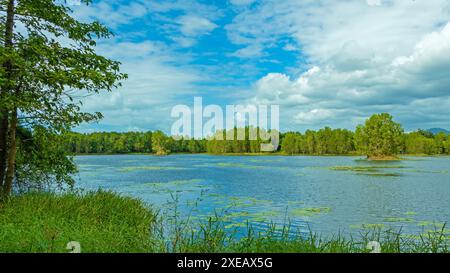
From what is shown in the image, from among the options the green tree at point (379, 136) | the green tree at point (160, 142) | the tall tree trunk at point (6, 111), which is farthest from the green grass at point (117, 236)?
the green tree at point (160, 142)

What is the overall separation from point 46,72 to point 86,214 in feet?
16.0

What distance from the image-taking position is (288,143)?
443 feet

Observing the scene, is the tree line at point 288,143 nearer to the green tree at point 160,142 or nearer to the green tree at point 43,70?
the green tree at point 160,142

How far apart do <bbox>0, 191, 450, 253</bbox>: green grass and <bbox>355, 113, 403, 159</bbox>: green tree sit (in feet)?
283

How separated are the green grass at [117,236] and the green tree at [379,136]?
8638 centimetres

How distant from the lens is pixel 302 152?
136 metres

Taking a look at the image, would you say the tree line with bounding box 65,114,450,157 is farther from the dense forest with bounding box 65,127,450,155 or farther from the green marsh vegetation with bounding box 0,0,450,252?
the green marsh vegetation with bounding box 0,0,450,252

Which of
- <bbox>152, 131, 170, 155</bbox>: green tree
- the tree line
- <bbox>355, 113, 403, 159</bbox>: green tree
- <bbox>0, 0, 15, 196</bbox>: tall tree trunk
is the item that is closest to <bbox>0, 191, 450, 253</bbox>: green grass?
<bbox>0, 0, 15, 196</bbox>: tall tree trunk

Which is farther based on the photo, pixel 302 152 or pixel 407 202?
pixel 302 152

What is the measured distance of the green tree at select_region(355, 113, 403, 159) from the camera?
90.3 metres

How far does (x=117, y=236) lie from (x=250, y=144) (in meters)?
135

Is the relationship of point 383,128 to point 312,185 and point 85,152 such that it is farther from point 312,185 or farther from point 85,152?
point 85,152

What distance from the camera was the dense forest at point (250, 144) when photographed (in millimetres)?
120613
